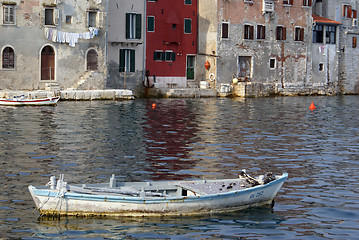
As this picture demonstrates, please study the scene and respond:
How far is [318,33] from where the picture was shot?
65.1 meters

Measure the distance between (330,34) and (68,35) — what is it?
30.0m

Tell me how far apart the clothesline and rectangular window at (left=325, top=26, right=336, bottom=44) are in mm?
27259

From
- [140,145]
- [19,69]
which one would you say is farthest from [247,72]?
[140,145]

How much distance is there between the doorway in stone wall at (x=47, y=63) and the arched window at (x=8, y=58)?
2117mm

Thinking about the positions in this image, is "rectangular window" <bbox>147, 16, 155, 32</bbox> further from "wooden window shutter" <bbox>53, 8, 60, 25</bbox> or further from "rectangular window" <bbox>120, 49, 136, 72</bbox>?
"wooden window shutter" <bbox>53, 8, 60, 25</bbox>

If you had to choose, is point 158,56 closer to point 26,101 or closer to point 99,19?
point 99,19

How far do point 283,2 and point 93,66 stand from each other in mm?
21494

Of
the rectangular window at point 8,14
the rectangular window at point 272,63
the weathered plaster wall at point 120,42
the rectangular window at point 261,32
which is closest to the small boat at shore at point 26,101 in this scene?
the rectangular window at point 8,14

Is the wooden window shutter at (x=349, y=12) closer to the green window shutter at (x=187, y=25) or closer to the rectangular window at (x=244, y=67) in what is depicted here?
the rectangular window at (x=244, y=67)

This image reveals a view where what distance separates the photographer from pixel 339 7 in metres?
67.4

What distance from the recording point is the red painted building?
53969mm

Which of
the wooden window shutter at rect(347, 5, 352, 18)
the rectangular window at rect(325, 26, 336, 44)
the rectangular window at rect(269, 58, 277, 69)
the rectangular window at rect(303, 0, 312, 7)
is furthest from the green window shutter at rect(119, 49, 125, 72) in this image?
the wooden window shutter at rect(347, 5, 352, 18)

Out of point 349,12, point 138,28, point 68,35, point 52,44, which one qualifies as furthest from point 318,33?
point 52,44

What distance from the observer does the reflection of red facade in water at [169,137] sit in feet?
70.1
